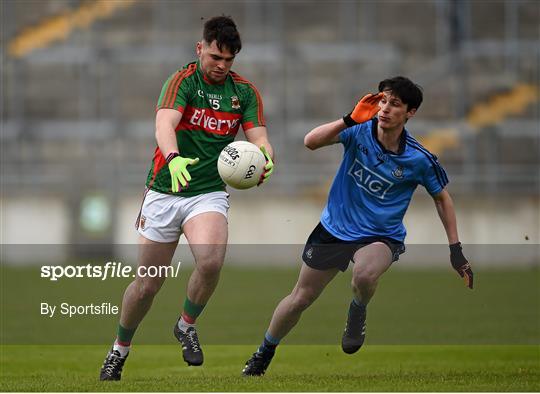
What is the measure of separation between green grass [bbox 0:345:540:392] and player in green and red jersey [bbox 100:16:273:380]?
1.47 feet

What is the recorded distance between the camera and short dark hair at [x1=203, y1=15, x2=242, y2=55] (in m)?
7.14

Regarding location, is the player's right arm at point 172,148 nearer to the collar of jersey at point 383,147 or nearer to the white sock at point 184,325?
the white sock at point 184,325

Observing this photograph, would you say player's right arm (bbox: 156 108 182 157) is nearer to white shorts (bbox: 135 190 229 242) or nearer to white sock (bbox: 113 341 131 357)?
white shorts (bbox: 135 190 229 242)

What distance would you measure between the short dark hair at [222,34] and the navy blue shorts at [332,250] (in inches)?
55.1

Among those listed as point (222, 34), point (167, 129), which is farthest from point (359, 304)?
point (222, 34)

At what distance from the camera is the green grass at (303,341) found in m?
7.75

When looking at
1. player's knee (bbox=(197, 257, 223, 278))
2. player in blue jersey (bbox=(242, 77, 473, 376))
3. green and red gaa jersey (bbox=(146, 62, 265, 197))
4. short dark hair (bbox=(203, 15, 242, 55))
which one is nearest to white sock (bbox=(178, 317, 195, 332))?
player's knee (bbox=(197, 257, 223, 278))

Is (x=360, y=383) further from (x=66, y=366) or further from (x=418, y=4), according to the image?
(x=418, y=4)

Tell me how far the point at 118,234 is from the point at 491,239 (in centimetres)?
644

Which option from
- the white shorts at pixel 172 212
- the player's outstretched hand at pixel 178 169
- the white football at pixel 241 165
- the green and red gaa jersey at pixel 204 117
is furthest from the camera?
the white shorts at pixel 172 212

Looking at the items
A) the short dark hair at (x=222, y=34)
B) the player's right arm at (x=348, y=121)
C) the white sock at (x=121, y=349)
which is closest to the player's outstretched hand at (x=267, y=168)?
the player's right arm at (x=348, y=121)

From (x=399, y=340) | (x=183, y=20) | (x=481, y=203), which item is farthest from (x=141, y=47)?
(x=399, y=340)

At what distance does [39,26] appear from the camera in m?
28.0

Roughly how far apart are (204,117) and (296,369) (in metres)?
2.48
